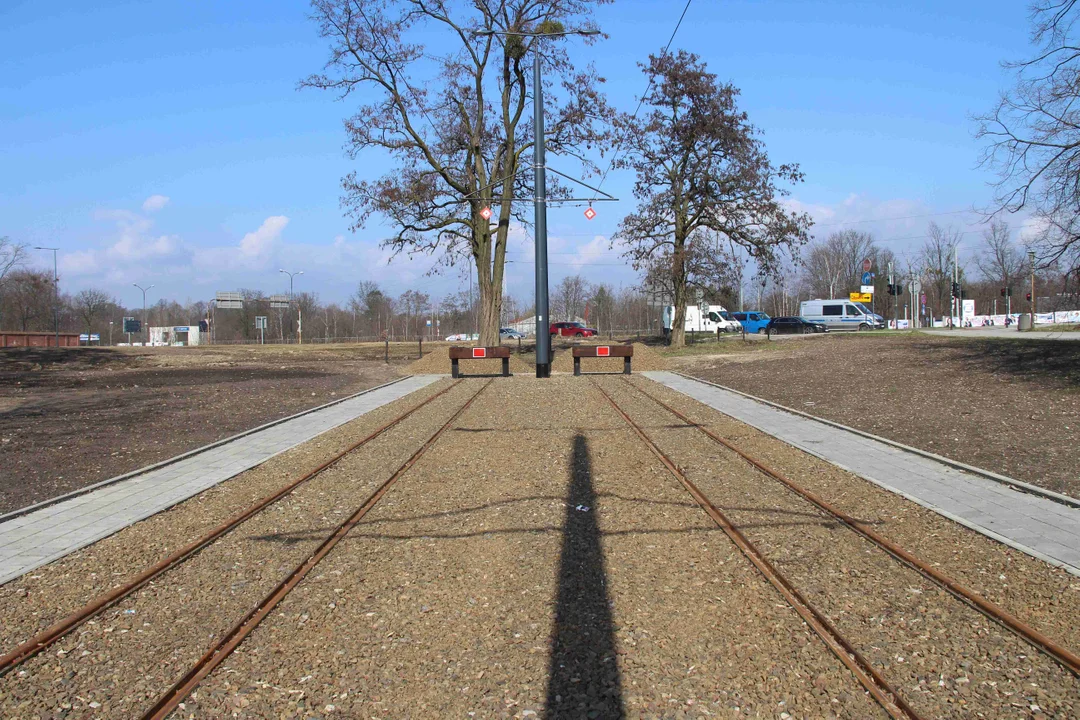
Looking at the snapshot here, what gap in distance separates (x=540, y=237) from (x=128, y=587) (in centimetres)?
1870

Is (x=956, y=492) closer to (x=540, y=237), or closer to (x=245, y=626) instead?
(x=245, y=626)

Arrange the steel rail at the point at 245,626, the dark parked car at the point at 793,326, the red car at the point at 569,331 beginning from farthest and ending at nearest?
the red car at the point at 569,331
the dark parked car at the point at 793,326
the steel rail at the point at 245,626

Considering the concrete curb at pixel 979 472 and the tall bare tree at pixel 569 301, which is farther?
the tall bare tree at pixel 569 301

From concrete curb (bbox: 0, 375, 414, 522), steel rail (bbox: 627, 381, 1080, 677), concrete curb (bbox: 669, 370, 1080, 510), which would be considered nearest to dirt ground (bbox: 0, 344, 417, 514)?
concrete curb (bbox: 0, 375, 414, 522)

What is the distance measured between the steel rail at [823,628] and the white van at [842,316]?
49.5 meters

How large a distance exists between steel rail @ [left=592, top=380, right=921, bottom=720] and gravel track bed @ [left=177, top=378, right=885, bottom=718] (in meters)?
0.07

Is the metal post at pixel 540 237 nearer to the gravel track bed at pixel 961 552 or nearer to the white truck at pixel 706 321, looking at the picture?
the gravel track bed at pixel 961 552

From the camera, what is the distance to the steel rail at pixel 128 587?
4.44 m

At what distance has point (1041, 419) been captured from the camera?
1205 cm

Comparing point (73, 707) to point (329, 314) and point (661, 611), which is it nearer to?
point (661, 611)

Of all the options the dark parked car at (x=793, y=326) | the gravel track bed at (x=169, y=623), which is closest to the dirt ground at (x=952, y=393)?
the gravel track bed at (x=169, y=623)

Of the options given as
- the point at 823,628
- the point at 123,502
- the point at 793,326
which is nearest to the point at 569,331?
the point at 793,326

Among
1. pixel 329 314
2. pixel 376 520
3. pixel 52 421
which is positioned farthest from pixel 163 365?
pixel 329 314

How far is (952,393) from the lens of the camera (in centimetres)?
1550
